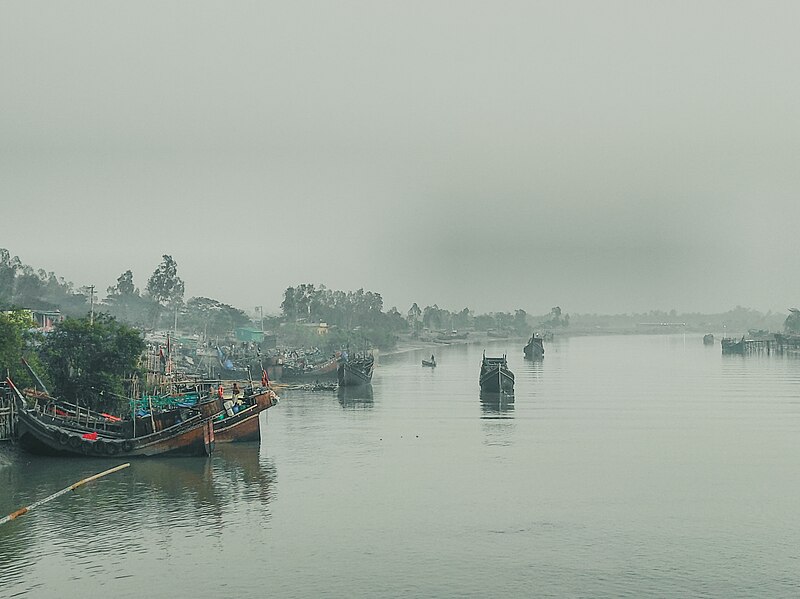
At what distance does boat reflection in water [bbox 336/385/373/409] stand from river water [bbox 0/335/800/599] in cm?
1906

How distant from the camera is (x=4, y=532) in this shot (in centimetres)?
4372

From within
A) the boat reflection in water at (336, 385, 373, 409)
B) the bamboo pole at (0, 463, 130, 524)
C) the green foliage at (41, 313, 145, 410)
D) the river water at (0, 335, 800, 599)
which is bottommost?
the river water at (0, 335, 800, 599)

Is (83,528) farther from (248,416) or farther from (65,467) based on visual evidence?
(248,416)

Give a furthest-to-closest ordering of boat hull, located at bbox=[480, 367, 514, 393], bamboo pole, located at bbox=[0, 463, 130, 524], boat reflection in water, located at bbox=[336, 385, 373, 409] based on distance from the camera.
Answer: boat hull, located at bbox=[480, 367, 514, 393] < boat reflection in water, located at bbox=[336, 385, 373, 409] < bamboo pole, located at bbox=[0, 463, 130, 524]

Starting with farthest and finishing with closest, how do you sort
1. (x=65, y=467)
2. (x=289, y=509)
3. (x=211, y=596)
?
1. (x=65, y=467)
2. (x=289, y=509)
3. (x=211, y=596)

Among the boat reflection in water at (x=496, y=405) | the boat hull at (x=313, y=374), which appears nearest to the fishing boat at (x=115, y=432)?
the boat reflection in water at (x=496, y=405)

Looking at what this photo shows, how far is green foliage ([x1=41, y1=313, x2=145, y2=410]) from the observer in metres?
71.2

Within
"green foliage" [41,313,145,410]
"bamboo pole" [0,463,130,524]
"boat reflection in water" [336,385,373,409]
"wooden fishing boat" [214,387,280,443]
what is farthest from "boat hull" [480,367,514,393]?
"bamboo pole" [0,463,130,524]

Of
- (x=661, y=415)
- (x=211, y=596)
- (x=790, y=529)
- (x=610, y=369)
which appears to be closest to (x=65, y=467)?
(x=211, y=596)

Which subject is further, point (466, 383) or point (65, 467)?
point (466, 383)

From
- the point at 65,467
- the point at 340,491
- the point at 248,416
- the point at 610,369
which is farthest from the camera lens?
the point at 610,369

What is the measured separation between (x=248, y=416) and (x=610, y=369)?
12615 cm

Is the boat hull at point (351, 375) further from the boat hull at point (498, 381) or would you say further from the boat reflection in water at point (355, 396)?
the boat hull at point (498, 381)

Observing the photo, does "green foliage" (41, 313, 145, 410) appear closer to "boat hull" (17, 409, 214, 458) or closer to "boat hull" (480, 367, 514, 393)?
"boat hull" (17, 409, 214, 458)
